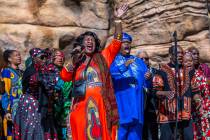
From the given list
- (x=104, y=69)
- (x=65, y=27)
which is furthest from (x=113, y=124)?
(x=65, y=27)

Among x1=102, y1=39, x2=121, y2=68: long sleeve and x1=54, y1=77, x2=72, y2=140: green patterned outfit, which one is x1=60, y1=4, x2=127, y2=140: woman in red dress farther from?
x1=54, y1=77, x2=72, y2=140: green patterned outfit

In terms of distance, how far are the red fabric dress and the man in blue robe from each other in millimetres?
1012

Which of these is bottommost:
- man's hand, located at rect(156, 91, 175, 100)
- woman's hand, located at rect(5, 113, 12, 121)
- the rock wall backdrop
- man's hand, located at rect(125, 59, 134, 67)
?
woman's hand, located at rect(5, 113, 12, 121)

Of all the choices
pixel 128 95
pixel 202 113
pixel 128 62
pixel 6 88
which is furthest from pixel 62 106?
pixel 202 113

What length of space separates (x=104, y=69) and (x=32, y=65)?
1380 mm

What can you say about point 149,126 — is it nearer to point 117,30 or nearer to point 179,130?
point 179,130

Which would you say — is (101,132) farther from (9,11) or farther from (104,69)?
(9,11)

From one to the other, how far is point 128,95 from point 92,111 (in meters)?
1.23

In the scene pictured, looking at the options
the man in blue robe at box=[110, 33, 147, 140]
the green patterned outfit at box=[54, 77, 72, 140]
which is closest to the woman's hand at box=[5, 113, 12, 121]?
the green patterned outfit at box=[54, 77, 72, 140]

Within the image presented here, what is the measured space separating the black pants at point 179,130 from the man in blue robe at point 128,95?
A: 313 millimetres

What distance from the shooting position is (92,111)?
5.86m

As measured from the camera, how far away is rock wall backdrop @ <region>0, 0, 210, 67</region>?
9.17 metres

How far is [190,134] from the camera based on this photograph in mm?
6879

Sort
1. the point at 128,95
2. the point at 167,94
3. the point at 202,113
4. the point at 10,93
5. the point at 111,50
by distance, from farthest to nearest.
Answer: the point at 10,93, the point at 202,113, the point at 128,95, the point at 167,94, the point at 111,50
